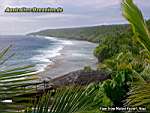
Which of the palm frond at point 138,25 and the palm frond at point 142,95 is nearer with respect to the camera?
the palm frond at point 138,25

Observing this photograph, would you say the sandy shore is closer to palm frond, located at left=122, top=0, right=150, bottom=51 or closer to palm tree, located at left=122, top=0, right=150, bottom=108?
palm tree, located at left=122, top=0, right=150, bottom=108

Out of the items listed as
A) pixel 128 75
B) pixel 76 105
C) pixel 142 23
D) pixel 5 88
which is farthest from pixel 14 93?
pixel 128 75

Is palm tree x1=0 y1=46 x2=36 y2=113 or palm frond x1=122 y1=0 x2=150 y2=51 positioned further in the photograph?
palm frond x1=122 y1=0 x2=150 y2=51

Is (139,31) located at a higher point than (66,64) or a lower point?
higher

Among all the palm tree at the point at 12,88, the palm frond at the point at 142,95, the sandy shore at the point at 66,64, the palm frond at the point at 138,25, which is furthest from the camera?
the sandy shore at the point at 66,64

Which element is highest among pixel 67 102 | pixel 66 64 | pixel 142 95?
pixel 67 102

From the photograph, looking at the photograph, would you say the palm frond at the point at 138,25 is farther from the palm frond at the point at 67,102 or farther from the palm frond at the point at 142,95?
the palm frond at the point at 67,102

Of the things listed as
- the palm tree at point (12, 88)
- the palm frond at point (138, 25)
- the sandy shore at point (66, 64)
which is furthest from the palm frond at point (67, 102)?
the sandy shore at point (66, 64)

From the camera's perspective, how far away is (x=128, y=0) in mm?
2643

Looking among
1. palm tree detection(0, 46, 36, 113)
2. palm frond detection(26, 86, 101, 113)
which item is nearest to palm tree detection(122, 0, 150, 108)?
palm frond detection(26, 86, 101, 113)

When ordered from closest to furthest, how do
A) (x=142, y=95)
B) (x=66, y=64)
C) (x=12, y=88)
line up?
(x=12, y=88)
(x=142, y=95)
(x=66, y=64)

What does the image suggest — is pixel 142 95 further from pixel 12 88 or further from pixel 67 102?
pixel 12 88

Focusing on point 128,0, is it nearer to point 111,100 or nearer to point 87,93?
point 87,93

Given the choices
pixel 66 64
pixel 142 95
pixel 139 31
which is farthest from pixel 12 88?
pixel 66 64
